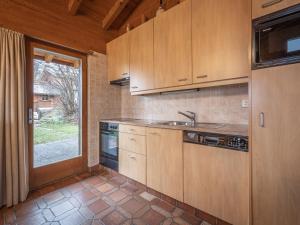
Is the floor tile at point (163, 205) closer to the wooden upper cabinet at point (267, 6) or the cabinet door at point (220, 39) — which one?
the cabinet door at point (220, 39)

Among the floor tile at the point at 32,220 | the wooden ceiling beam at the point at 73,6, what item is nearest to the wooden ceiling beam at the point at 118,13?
the wooden ceiling beam at the point at 73,6

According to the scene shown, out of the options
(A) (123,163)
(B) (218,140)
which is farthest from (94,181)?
(B) (218,140)

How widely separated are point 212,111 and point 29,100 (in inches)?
99.9

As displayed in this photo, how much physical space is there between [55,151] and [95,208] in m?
1.25

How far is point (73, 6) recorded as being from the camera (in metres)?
2.41

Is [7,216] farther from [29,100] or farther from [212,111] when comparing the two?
[212,111]

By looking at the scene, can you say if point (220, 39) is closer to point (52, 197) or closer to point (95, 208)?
point (95, 208)

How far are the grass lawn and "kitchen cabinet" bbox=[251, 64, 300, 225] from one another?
266 cm

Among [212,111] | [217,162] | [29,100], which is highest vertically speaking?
[29,100]

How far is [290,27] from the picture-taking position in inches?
43.9

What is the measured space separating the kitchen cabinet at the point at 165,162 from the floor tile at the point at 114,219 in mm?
538

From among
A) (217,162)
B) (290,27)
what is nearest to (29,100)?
(217,162)

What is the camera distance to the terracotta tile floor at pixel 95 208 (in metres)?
1.59

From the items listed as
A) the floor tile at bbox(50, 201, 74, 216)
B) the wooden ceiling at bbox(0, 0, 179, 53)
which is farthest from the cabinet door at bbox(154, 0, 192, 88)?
the floor tile at bbox(50, 201, 74, 216)
